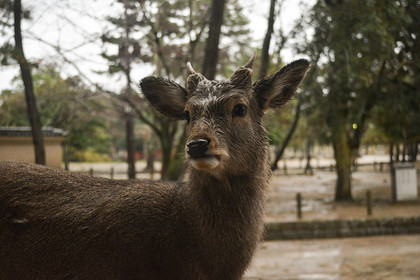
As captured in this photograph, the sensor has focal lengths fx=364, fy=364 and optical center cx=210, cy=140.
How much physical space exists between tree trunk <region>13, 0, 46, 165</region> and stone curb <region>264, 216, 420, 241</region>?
8.38 m

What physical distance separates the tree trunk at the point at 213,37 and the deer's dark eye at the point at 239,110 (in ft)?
6.48

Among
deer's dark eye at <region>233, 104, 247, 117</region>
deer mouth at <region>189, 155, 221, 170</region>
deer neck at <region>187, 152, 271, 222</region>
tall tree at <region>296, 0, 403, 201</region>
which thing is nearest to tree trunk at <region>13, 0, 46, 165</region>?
deer neck at <region>187, 152, 271, 222</region>

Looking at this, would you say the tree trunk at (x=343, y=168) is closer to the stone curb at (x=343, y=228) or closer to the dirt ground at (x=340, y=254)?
the dirt ground at (x=340, y=254)

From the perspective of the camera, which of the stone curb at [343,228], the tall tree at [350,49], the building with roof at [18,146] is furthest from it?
the stone curb at [343,228]

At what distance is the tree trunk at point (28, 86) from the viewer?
3295 mm

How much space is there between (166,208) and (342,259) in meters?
7.22

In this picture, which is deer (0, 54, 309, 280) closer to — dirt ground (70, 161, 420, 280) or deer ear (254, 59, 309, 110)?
deer ear (254, 59, 309, 110)

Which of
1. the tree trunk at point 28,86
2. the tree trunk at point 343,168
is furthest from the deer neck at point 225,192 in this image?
the tree trunk at point 343,168

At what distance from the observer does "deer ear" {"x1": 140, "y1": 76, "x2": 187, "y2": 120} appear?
72.8 inches

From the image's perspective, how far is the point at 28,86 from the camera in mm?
3350

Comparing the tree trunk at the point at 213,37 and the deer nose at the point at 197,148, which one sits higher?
the tree trunk at the point at 213,37

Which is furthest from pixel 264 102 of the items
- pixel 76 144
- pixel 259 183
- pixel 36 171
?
pixel 76 144

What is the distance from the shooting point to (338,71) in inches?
253

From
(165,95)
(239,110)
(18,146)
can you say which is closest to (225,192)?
(239,110)
